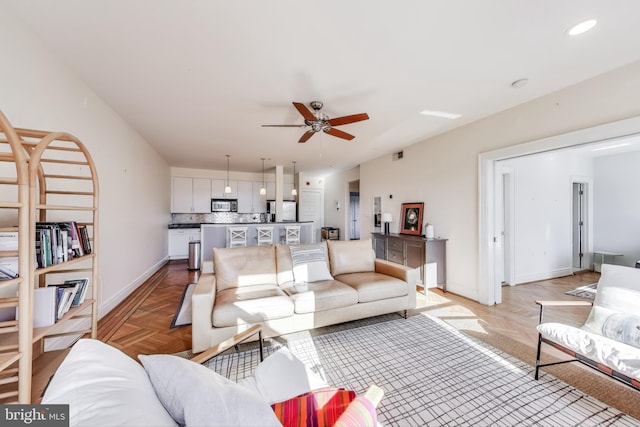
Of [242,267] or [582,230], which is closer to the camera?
[242,267]

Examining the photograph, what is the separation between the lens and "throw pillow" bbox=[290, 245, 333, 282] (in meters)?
2.91

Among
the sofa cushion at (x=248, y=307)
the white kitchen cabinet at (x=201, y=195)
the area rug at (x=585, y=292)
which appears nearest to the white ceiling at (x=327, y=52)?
the sofa cushion at (x=248, y=307)

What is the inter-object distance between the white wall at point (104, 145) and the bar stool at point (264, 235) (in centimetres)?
211

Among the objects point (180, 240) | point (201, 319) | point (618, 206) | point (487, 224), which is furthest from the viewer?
point (180, 240)

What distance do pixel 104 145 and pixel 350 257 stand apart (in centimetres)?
339

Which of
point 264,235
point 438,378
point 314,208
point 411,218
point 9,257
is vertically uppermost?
point 314,208

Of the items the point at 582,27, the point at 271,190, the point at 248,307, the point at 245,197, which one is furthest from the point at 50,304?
the point at 271,190

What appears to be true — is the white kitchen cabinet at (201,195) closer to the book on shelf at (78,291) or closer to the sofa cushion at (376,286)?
the sofa cushion at (376,286)

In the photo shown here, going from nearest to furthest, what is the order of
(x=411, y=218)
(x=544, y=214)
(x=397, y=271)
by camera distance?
(x=397, y=271), (x=544, y=214), (x=411, y=218)

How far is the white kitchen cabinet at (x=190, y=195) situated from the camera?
7.16 metres

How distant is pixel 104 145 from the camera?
3025mm

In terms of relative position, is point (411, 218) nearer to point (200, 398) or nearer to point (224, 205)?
point (200, 398)

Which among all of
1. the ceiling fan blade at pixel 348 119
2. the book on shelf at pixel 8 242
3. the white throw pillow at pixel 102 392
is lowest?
the white throw pillow at pixel 102 392

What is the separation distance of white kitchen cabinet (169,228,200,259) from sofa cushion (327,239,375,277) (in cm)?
513
